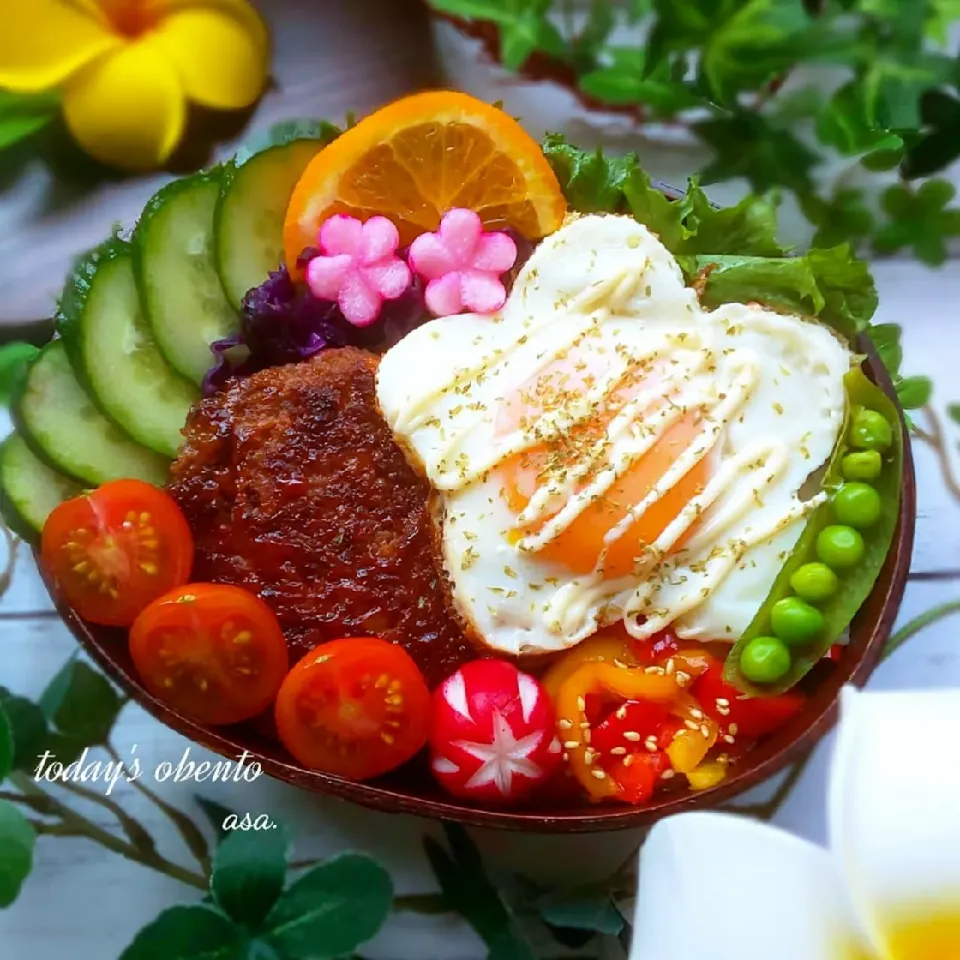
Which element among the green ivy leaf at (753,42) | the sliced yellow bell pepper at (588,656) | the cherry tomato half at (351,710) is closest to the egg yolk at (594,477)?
the sliced yellow bell pepper at (588,656)

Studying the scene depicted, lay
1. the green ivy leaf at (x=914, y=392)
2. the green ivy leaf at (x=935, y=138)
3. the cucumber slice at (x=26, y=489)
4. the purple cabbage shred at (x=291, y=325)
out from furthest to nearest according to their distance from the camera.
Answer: the green ivy leaf at (x=935, y=138)
the green ivy leaf at (x=914, y=392)
the purple cabbage shred at (x=291, y=325)
the cucumber slice at (x=26, y=489)

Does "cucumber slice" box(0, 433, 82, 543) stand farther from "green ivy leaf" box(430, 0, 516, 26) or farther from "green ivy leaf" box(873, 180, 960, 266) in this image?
"green ivy leaf" box(873, 180, 960, 266)

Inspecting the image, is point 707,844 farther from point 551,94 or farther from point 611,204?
point 551,94

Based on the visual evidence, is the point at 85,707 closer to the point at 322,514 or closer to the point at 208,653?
the point at 208,653

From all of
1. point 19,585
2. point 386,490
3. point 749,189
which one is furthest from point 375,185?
point 19,585

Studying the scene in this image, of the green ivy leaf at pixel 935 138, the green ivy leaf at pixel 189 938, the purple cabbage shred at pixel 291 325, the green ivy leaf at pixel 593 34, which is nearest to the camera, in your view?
the green ivy leaf at pixel 189 938

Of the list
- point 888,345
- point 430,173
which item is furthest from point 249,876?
point 888,345

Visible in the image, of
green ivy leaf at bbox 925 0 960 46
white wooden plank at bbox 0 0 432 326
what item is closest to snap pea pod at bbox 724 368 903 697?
green ivy leaf at bbox 925 0 960 46

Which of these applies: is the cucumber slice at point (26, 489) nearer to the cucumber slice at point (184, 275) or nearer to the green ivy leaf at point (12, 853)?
the cucumber slice at point (184, 275)
